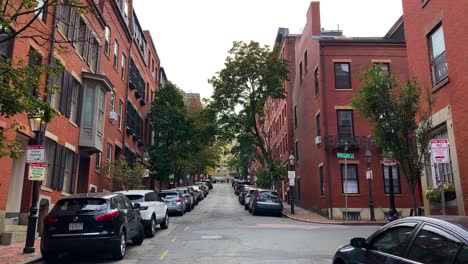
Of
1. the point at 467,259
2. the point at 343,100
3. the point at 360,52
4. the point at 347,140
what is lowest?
the point at 467,259

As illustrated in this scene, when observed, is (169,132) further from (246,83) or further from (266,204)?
(266,204)

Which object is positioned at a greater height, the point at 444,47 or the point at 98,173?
the point at 444,47

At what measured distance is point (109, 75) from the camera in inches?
1037

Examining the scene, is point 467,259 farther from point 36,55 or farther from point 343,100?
point 343,100

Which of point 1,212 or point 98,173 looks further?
point 98,173

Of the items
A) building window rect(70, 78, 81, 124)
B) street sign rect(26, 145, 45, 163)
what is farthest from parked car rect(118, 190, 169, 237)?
building window rect(70, 78, 81, 124)

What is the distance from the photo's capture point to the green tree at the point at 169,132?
3819 cm

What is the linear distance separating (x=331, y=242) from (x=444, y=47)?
7.78m

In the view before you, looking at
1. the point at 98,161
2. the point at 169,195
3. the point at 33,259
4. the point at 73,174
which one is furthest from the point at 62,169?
the point at 33,259

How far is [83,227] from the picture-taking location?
34.1ft

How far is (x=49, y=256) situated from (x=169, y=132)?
1152 inches

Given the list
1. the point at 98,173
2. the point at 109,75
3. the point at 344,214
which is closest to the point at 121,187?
the point at 98,173

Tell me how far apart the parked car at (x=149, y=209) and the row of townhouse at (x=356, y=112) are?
900 centimetres

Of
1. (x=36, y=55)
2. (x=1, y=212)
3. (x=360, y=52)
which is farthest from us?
(x=360, y=52)
